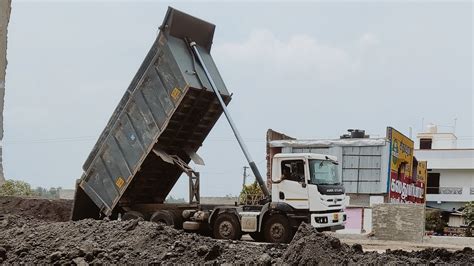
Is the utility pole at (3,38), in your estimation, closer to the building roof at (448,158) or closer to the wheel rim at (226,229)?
the wheel rim at (226,229)

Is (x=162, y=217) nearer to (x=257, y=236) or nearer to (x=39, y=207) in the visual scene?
(x=257, y=236)

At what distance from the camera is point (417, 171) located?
29.4 meters

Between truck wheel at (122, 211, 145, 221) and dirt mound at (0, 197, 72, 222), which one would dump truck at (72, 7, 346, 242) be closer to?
truck wheel at (122, 211, 145, 221)

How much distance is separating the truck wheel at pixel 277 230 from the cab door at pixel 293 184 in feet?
1.36

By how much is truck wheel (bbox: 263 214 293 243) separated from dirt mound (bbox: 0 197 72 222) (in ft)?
19.9

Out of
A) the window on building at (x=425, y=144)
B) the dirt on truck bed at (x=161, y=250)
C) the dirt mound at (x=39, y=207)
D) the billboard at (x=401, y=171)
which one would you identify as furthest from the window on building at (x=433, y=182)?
the dirt on truck bed at (x=161, y=250)

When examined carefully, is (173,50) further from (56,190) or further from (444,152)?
(444,152)

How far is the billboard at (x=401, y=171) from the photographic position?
894 inches

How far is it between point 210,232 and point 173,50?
4388mm

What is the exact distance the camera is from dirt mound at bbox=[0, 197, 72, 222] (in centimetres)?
1571

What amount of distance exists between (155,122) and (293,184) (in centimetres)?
336

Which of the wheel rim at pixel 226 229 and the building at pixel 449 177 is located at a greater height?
the building at pixel 449 177

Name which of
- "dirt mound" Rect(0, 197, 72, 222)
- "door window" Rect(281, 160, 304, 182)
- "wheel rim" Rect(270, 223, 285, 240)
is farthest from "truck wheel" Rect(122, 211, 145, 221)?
"door window" Rect(281, 160, 304, 182)

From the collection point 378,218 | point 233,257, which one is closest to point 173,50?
point 233,257
